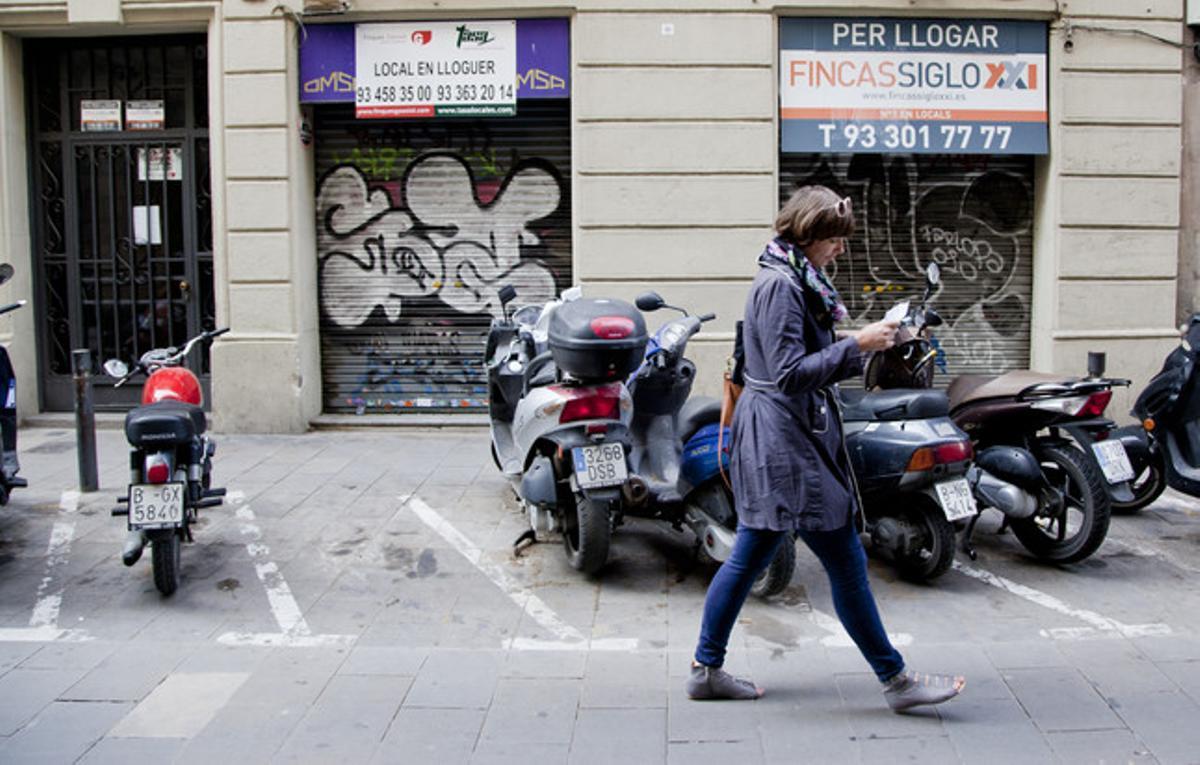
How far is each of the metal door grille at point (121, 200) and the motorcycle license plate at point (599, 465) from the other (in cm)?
595

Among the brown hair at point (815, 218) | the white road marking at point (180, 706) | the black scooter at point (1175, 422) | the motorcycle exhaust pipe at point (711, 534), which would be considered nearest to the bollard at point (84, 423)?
the white road marking at point (180, 706)

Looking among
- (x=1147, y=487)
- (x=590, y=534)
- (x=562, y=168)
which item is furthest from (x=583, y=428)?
(x=562, y=168)

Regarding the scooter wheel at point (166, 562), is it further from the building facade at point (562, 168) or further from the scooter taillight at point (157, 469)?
the building facade at point (562, 168)

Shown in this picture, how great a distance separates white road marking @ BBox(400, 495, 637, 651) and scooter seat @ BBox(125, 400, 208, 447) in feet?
5.26

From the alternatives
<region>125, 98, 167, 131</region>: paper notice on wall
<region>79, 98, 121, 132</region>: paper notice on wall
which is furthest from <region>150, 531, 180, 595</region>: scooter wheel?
<region>79, 98, 121, 132</region>: paper notice on wall

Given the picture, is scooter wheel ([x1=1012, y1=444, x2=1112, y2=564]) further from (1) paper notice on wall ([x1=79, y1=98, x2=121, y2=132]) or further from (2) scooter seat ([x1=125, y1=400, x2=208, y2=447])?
(1) paper notice on wall ([x1=79, y1=98, x2=121, y2=132])

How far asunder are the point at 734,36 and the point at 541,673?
655 centimetres

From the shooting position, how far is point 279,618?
196 inches

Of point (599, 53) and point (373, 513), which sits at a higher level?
point (599, 53)

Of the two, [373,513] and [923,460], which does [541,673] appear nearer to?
[923,460]

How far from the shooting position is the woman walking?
3.64 m

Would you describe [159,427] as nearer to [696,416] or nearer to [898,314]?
[696,416]

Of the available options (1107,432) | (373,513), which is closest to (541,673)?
(373,513)

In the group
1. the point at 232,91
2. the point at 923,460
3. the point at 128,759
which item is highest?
the point at 232,91
